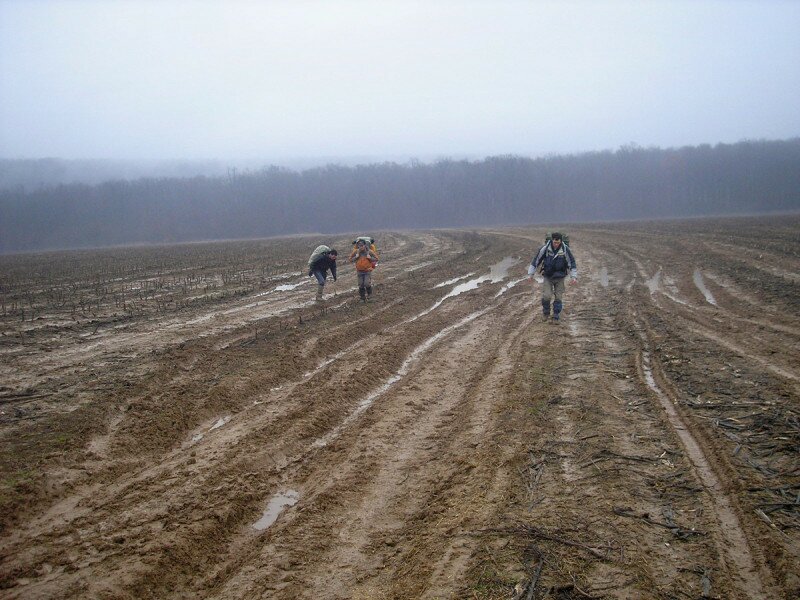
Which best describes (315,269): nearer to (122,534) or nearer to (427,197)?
(122,534)

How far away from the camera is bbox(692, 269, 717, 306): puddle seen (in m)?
13.0

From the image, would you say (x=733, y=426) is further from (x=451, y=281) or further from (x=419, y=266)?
(x=419, y=266)

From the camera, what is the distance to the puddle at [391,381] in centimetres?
626

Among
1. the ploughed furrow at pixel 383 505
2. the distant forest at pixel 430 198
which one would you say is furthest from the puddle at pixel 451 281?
the distant forest at pixel 430 198

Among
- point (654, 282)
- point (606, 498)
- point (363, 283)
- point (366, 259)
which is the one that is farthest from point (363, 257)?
point (606, 498)

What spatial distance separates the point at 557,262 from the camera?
10805mm

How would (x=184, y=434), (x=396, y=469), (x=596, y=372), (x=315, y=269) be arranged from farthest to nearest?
(x=315, y=269), (x=596, y=372), (x=184, y=434), (x=396, y=469)

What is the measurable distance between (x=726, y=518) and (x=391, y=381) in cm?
479

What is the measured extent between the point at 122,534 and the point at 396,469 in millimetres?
2484

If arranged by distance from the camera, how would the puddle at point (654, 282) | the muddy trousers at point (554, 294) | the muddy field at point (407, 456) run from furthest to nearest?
the puddle at point (654, 282) → the muddy trousers at point (554, 294) → the muddy field at point (407, 456)

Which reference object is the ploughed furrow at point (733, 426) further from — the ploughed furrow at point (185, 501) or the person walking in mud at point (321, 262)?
the person walking in mud at point (321, 262)

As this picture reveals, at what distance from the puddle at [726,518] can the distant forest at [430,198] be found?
72888 mm

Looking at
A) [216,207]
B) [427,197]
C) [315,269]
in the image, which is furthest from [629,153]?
[315,269]

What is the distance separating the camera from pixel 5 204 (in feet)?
285
